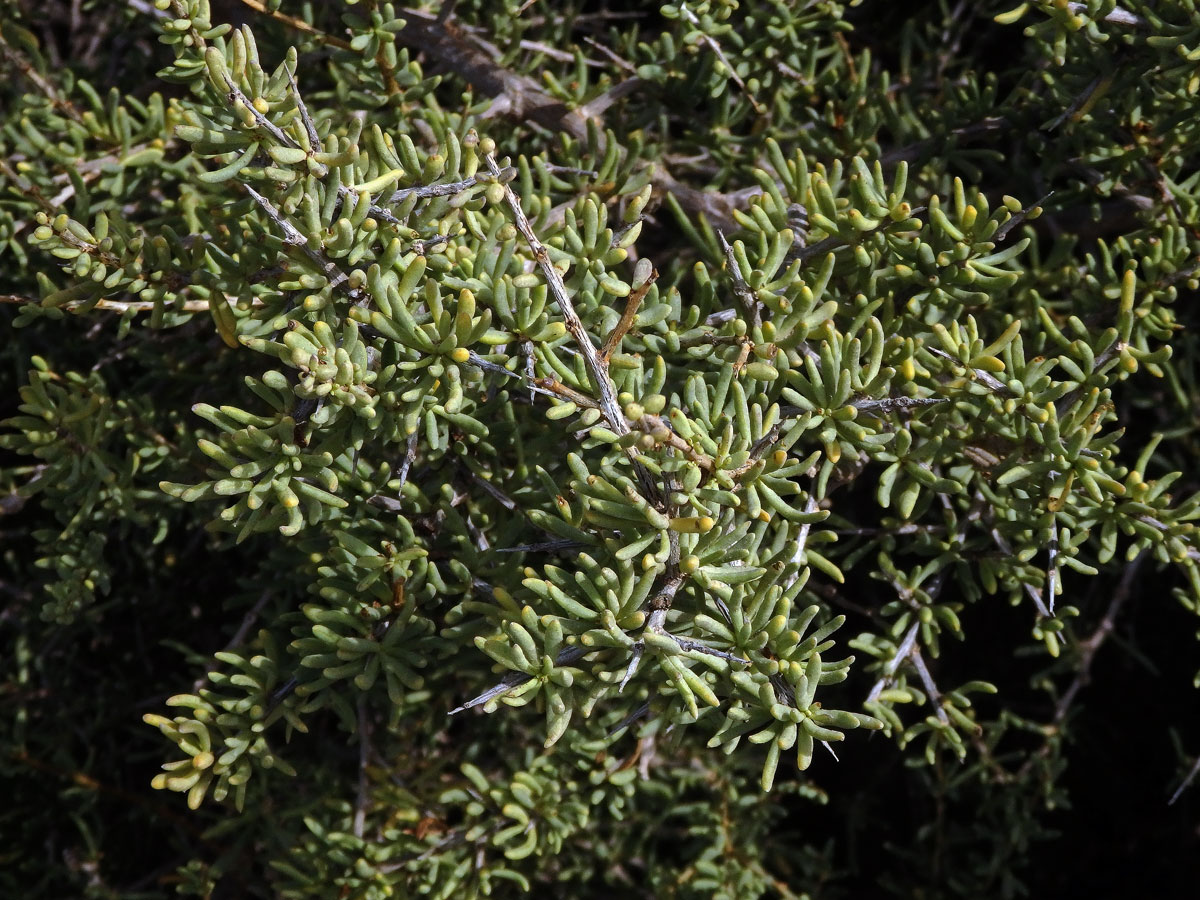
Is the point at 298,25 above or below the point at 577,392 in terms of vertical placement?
above

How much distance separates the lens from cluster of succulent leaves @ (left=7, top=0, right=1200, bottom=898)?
3.97 feet

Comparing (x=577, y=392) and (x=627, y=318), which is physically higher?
(x=627, y=318)

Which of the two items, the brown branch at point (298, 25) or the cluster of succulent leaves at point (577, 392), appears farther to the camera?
the brown branch at point (298, 25)

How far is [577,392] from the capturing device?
4.02ft

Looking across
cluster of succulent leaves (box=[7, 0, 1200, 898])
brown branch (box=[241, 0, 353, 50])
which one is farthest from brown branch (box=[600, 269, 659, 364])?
brown branch (box=[241, 0, 353, 50])

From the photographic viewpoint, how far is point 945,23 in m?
2.05

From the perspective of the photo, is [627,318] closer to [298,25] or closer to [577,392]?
[577,392]

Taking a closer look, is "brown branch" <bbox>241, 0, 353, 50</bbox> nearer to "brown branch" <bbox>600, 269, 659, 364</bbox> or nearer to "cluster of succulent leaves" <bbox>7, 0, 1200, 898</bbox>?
"cluster of succulent leaves" <bbox>7, 0, 1200, 898</bbox>

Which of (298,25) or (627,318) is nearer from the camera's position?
(627,318)

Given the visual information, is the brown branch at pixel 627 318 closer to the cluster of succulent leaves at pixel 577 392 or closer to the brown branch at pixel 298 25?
the cluster of succulent leaves at pixel 577 392

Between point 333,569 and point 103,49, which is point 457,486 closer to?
point 333,569

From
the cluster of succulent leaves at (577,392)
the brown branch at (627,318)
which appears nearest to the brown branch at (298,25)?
the cluster of succulent leaves at (577,392)

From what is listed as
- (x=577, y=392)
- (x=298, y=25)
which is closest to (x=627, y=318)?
(x=577, y=392)

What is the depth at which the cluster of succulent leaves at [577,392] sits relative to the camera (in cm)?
121
